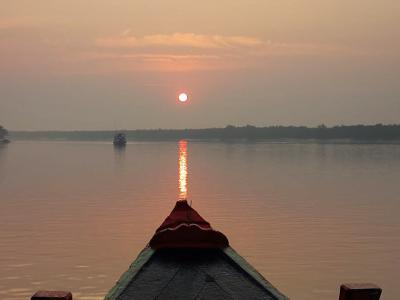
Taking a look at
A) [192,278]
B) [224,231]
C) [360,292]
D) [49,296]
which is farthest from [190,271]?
[224,231]

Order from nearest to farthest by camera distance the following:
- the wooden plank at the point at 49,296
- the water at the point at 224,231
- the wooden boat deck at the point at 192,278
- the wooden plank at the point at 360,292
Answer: the wooden boat deck at the point at 192,278 → the wooden plank at the point at 49,296 → the wooden plank at the point at 360,292 → the water at the point at 224,231

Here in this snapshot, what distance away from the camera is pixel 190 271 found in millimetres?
7285

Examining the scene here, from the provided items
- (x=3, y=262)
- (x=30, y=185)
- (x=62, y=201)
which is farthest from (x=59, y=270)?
(x=30, y=185)

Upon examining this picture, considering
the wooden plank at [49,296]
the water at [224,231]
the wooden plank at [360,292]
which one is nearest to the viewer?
the wooden plank at [49,296]

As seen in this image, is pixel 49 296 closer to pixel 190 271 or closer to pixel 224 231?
pixel 190 271

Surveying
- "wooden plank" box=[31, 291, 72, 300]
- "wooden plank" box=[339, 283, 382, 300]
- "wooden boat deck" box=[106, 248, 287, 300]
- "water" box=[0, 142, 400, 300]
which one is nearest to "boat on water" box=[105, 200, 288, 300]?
"wooden boat deck" box=[106, 248, 287, 300]

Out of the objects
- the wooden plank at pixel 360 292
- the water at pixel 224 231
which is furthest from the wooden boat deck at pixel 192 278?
the water at pixel 224 231

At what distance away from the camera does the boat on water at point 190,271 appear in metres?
6.89

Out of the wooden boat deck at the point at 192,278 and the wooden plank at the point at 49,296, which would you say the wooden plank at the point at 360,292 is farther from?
the wooden plank at the point at 49,296

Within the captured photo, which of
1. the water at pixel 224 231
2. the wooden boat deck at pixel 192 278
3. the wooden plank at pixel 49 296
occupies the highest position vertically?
the wooden boat deck at pixel 192 278

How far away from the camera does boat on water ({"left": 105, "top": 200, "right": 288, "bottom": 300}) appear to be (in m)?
6.89

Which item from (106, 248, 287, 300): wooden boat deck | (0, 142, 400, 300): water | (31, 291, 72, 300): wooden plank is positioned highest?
(106, 248, 287, 300): wooden boat deck

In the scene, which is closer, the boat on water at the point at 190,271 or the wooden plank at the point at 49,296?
the boat on water at the point at 190,271

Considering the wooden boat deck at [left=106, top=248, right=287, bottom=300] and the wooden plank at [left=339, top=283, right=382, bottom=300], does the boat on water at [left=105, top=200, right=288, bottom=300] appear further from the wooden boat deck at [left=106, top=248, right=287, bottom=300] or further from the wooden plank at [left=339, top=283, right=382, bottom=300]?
the wooden plank at [left=339, top=283, right=382, bottom=300]
